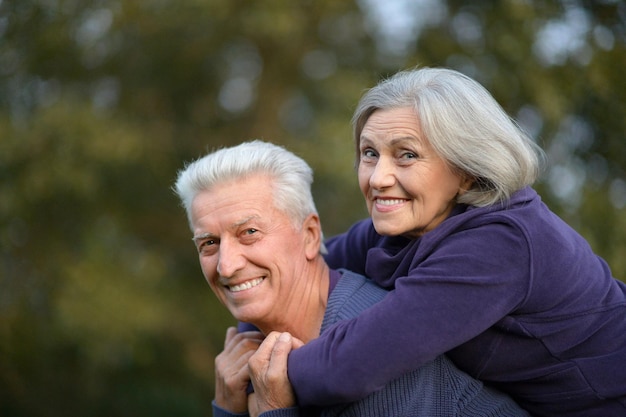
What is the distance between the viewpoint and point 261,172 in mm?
2764

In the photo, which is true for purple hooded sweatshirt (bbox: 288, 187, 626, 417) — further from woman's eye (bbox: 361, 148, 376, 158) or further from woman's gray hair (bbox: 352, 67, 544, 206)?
woman's eye (bbox: 361, 148, 376, 158)

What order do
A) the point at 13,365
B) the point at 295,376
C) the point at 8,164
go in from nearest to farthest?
the point at 295,376
the point at 8,164
the point at 13,365

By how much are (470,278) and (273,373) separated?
702 mm

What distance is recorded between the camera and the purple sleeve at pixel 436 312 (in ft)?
7.18

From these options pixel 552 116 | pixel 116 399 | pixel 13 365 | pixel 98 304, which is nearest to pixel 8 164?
pixel 98 304

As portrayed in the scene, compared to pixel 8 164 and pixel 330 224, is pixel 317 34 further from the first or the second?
pixel 8 164

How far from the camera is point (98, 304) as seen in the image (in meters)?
7.38

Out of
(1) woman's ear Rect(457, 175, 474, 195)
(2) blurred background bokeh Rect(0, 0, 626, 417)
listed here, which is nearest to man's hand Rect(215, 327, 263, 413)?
(1) woman's ear Rect(457, 175, 474, 195)

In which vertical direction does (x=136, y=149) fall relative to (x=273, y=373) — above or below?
above

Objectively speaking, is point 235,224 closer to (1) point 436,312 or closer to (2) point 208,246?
(2) point 208,246

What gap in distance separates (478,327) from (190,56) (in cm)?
712

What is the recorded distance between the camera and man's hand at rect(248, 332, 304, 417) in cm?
244

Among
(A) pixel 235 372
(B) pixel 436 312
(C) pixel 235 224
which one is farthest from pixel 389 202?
(A) pixel 235 372

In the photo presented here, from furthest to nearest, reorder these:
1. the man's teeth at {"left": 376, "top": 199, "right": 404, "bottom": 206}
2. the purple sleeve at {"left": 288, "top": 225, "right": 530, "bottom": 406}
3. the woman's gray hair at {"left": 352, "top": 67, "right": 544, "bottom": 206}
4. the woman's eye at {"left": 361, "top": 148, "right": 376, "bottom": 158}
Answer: the woman's eye at {"left": 361, "top": 148, "right": 376, "bottom": 158}
the man's teeth at {"left": 376, "top": 199, "right": 404, "bottom": 206}
the woman's gray hair at {"left": 352, "top": 67, "right": 544, "bottom": 206}
the purple sleeve at {"left": 288, "top": 225, "right": 530, "bottom": 406}
